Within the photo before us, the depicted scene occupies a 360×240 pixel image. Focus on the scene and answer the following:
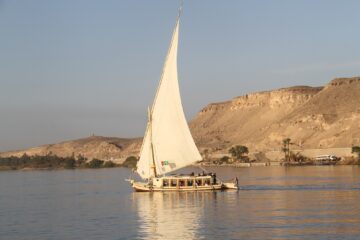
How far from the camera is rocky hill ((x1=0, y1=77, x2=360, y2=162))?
118625mm

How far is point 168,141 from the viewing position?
145 feet

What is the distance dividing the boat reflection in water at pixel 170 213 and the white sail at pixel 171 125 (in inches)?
86.6

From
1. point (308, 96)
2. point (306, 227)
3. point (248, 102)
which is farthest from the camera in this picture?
point (248, 102)

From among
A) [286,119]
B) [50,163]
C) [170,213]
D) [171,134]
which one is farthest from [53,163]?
[170,213]

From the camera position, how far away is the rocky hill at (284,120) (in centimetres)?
11862

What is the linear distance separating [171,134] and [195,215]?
12312 millimetres

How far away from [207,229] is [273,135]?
106252 millimetres

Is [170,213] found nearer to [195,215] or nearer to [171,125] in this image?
[195,215]

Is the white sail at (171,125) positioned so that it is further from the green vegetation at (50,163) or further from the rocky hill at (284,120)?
the green vegetation at (50,163)

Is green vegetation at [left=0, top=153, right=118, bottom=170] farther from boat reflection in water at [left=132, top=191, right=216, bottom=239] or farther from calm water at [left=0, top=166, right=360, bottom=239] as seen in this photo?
boat reflection in water at [left=132, top=191, right=216, bottom=239]

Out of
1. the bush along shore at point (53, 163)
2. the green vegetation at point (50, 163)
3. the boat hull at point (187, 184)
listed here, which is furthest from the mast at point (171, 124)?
the green vegetation at point (50, 163)

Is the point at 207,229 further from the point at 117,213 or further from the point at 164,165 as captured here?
the point at 164,165

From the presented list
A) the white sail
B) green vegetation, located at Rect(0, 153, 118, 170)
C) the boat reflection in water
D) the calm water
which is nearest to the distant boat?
the white sail

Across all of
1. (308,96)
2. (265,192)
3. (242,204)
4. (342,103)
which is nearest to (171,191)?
(265,192)
